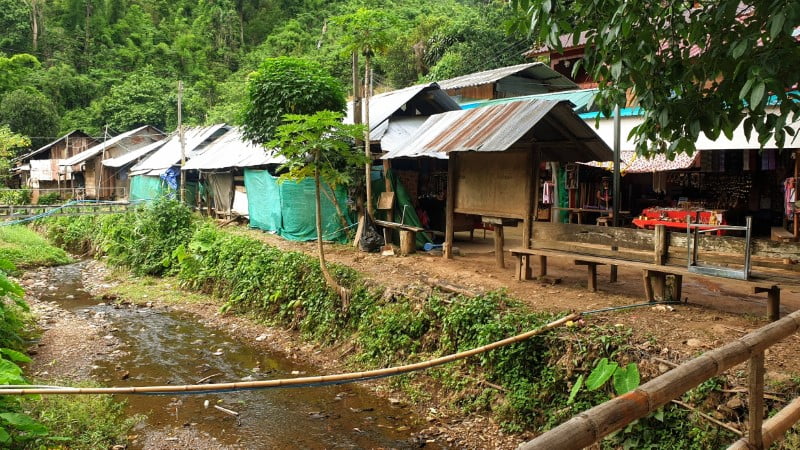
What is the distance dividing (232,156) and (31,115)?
25.8 m

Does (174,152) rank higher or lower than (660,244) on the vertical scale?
higher

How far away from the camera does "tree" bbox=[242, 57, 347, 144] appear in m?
12.5

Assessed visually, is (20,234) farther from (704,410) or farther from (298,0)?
(298,0)

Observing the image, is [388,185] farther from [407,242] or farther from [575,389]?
[575,389]

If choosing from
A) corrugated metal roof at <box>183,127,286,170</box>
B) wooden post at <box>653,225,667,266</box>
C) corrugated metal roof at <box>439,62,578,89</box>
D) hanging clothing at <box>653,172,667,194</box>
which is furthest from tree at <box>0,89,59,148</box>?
wooden post at <box>653,225,667,266</box>

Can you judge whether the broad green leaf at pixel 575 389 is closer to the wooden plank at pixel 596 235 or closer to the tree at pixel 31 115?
the wooden plank at pixel 596 235

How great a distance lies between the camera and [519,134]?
8281 millimetres

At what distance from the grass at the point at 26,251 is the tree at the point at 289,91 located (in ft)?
32.3

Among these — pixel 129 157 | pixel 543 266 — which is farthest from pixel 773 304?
pixel 129 157

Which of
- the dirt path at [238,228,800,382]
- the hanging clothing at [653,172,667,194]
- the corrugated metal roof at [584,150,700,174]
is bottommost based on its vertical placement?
the dirt path at [238,228,800,382]

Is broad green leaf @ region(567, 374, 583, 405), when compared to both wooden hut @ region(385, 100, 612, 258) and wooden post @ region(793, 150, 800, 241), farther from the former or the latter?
wooden post @ region(793, 150, 800, 241)

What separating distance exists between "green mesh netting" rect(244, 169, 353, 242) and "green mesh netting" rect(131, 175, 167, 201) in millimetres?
8014

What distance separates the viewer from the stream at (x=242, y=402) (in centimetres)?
666

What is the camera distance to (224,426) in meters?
6.92
